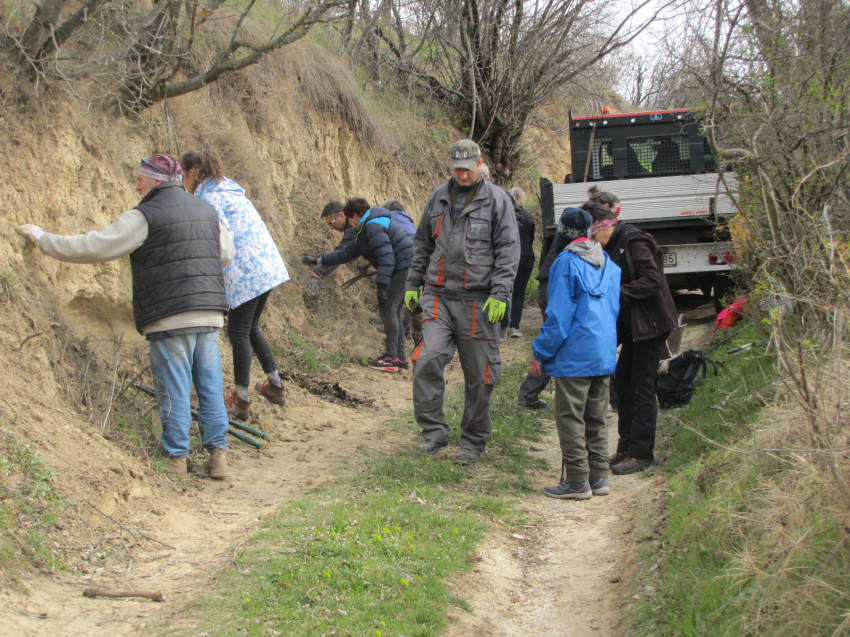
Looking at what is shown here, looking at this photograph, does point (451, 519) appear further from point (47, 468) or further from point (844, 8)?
point (844, 8)

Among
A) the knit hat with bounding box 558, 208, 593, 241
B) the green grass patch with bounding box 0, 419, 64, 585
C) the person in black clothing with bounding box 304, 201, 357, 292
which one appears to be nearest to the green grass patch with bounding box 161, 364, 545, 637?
the green grass patch with bounding box 0, 419, 64, 585

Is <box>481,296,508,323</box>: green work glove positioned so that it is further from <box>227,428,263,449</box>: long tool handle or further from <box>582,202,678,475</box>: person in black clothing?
<box>227,428,263,449</box>: long tool handle

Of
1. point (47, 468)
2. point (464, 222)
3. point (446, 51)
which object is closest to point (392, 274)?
point (464, 222)

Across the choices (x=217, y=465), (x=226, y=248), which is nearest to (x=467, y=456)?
(x=217, y=465)

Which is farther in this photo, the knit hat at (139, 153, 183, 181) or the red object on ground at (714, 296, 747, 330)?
the red object on ground at (714, 296, 747, 330)

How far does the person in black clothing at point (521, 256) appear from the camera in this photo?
10.0 metres

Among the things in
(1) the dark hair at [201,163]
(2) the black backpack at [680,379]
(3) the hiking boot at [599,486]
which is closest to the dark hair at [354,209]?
(1) the dark hair at [201,163]

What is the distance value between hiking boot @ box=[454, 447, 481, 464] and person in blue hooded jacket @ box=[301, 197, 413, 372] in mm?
3385

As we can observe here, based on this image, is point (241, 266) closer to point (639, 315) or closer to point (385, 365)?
point (639, 315)

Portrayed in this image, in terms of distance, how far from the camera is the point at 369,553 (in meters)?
3.94

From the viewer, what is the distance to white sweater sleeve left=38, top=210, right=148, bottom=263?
4.78 meters

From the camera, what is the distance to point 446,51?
1562 centimetres

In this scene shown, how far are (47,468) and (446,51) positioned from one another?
13.2 metres

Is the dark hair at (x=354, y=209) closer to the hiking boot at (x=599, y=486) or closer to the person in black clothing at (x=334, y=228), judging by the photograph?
the person in black clothing at (x=334, y=228)
